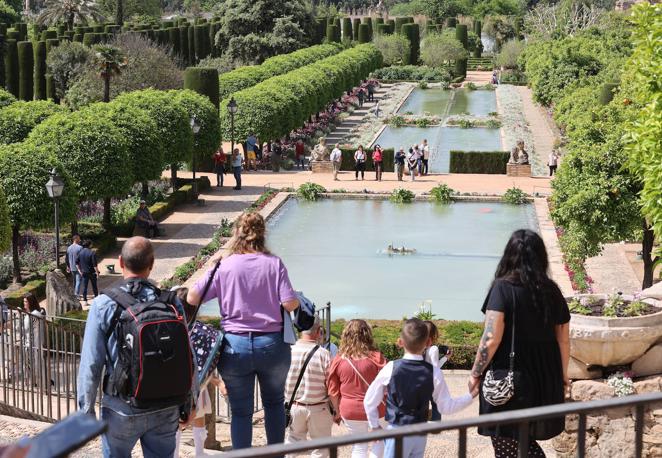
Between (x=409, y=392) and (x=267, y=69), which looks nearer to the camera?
→ (x=409, y=392)

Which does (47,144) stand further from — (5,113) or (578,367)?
(578,367)

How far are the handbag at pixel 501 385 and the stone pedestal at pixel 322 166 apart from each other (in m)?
26.9

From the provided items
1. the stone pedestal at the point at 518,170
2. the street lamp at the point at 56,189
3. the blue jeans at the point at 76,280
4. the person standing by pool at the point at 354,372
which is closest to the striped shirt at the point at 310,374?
the person standing by pool at the point at 354,372

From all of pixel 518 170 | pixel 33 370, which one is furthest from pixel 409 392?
pixel 518 170

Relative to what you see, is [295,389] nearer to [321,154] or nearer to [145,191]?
[145,191]

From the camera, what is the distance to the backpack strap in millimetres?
4859

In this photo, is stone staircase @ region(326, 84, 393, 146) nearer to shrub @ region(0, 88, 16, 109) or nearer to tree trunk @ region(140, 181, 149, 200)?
shrub @ region(0, 88, 16, 109)

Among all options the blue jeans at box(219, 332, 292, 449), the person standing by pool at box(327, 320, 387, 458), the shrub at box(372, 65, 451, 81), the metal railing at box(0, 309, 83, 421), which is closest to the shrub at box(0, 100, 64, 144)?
the metal railing at box(0, 309, 83, 421)

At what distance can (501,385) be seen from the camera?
5125 mm

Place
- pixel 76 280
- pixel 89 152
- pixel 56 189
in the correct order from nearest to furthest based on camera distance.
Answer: pixel 76 280 → pixel 56 189 → pixel 89 152

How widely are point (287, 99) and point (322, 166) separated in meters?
5.52

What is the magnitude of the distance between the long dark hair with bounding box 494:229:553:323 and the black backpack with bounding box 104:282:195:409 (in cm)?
140

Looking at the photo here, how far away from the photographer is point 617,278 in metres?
19.7

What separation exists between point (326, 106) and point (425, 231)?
24214 mm
